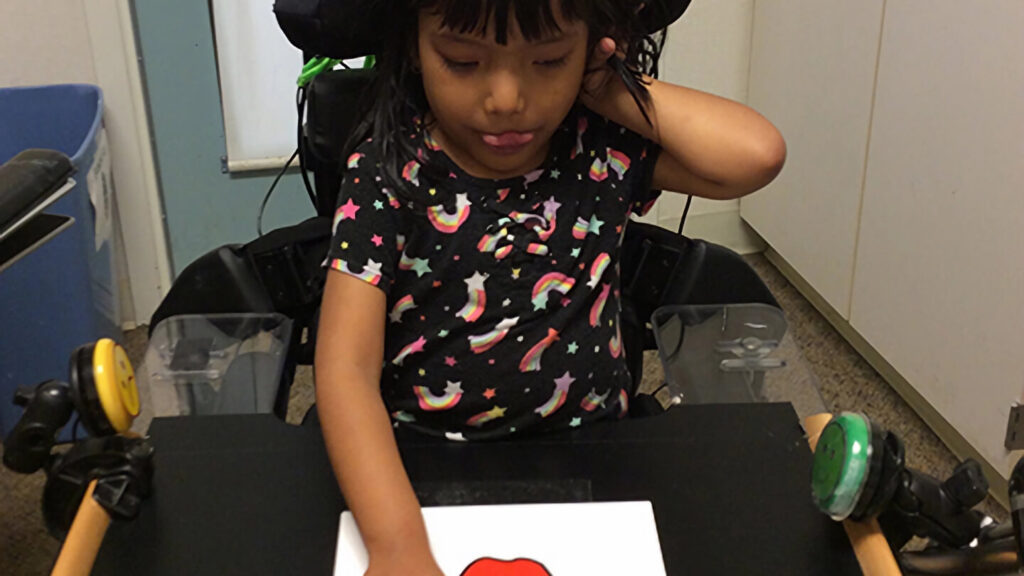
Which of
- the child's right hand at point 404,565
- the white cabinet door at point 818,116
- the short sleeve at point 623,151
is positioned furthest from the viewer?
the white cabinet door at point 818,116

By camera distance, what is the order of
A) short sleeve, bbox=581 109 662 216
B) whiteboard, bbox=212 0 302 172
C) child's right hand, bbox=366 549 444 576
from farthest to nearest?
whiteboard, bbox=212 0 302 172 < short sleeve, bbox=581 109 662 216 < child's right hand, bbox=366 549 444 576

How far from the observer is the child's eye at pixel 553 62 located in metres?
0.68

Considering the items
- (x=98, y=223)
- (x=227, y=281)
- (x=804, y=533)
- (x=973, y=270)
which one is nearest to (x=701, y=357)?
(x=804, y=533)

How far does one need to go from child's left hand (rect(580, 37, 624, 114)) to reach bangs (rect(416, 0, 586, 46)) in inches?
3.1

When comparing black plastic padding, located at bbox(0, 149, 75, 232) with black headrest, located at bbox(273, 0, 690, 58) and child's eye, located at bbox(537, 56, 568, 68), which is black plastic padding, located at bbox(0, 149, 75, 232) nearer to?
black headrest, located at bbox(273, 0, 690, 58)

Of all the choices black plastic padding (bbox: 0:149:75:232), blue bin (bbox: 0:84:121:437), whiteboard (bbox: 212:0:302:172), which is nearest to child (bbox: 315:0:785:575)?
black plastic padding (bbox: 0:149:75:232)

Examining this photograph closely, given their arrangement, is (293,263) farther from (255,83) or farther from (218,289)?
(255,83)

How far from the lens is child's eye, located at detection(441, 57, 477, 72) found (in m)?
0.68

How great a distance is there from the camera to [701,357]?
90 centimetres

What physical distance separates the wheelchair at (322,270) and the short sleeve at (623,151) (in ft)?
0.33

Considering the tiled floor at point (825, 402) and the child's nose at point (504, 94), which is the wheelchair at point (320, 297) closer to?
the child's nose at point (504, 94)

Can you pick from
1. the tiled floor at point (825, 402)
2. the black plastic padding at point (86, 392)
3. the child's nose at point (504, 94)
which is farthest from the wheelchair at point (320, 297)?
the tiled floor at point (825, 402)

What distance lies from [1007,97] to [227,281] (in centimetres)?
94

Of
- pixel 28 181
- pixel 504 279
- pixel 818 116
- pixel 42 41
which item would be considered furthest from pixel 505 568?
pixel 42 41
